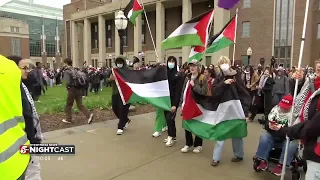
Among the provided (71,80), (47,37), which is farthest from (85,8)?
(71,80)

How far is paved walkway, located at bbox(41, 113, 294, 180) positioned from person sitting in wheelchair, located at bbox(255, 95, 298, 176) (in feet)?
1.08

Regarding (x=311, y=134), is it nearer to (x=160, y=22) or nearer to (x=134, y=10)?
(x=134, y=10)

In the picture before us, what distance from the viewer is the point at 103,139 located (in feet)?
22.0

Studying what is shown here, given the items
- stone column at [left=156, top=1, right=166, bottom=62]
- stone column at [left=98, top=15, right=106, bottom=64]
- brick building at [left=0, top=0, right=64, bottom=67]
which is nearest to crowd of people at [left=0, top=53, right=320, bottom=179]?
stone column at [left=156, top=1, right=166, bottom=62]

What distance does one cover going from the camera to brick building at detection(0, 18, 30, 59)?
78188 mm

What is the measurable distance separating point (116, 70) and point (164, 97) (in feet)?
4.75

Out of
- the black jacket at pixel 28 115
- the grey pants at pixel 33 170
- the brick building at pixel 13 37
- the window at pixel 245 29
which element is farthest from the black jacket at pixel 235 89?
the brick building at pixel 13 37

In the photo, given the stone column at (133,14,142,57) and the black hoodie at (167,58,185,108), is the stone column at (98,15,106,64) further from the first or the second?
the black hoodie at (167,58,185,108)

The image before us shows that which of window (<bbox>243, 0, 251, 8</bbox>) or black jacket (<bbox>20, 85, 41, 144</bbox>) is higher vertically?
window (<bbox>243, 0, 251, 8</bbox>)

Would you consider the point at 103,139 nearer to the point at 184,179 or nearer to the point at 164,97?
the point at 164,97

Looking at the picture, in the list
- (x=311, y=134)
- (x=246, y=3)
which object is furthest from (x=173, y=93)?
(x=246, y=3)

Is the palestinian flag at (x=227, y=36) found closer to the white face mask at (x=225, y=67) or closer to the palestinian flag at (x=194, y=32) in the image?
the palestinian flag at (x=194, y=32)

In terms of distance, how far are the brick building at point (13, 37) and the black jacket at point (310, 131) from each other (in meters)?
83.4

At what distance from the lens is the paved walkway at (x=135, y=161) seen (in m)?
4.57
